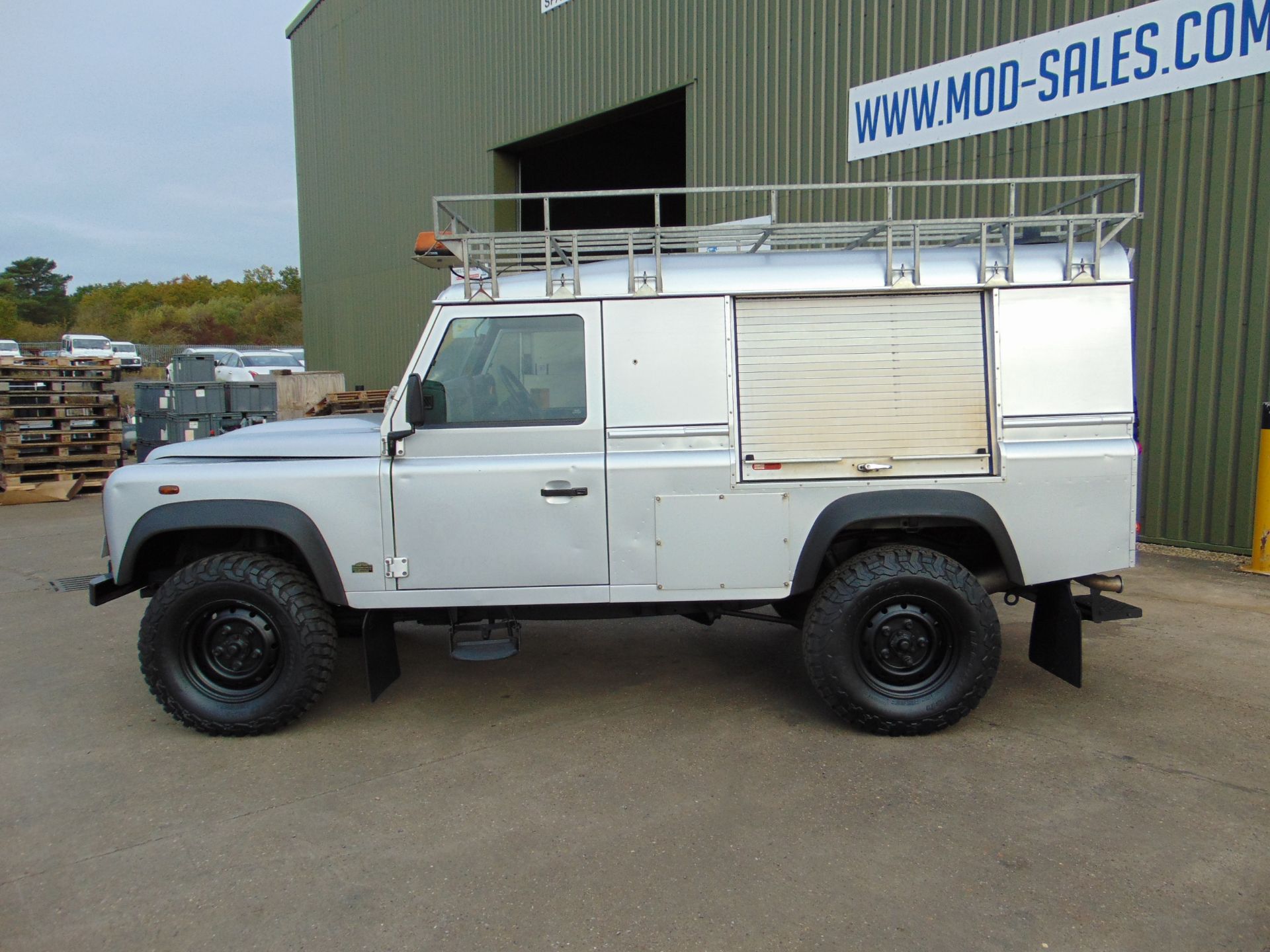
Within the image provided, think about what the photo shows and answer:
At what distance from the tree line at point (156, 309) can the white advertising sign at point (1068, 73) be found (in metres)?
61.0

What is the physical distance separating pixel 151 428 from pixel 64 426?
52.2 inches

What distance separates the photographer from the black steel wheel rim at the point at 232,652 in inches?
170

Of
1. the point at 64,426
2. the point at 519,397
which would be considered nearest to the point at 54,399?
the point at 64,426

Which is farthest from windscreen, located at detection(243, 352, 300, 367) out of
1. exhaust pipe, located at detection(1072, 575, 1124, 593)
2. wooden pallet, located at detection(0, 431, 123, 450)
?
exhaust pipe, located at detection(1072, 575, 1124, 593)

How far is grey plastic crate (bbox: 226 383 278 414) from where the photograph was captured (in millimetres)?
13906

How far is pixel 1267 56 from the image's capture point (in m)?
6.87

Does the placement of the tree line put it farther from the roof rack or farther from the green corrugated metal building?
the roof rack

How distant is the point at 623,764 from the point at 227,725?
6.33ft

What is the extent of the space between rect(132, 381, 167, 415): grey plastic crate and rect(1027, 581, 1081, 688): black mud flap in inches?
531

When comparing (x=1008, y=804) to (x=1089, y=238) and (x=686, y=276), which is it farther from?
(x=1089, y=238)

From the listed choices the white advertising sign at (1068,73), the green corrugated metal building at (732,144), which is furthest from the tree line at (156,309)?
the white advertising sign at (1068,73)

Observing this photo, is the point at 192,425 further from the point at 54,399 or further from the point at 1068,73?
the point at 1068,73

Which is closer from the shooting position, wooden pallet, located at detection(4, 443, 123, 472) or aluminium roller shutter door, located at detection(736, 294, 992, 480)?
aluminium roller shutter door, located at detection(736, 294, 992, 480)

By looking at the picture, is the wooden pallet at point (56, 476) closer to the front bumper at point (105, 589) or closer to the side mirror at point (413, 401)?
the front bumper at point (105, 589)
